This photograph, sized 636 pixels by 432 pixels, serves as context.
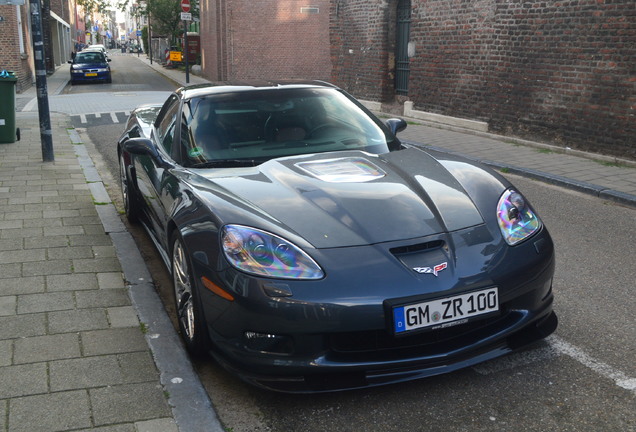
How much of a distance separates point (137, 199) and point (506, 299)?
387cm

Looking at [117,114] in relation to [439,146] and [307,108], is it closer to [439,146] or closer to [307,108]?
[439,146]

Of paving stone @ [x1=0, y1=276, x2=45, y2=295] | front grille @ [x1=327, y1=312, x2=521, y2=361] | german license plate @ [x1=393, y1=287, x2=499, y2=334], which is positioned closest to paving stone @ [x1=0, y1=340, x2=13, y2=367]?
paving stone @ [x1=0, y1=276, x2=45, y2=295]

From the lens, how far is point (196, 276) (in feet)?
10.6

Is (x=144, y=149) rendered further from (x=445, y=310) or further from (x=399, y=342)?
→ (x=445, y=310)

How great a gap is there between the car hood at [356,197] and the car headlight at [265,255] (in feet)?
0.35

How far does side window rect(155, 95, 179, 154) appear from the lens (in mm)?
4559

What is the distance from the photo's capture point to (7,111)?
446 inches

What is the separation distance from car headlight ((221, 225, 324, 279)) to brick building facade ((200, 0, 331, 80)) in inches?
1067

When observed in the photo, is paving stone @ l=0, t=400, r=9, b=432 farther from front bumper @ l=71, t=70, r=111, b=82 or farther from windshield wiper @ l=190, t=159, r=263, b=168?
front bumper @ l=71, t=70, r=111, b=82

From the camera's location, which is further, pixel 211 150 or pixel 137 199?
pixel 137 199

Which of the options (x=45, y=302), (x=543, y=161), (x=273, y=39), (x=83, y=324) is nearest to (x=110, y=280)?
(x=45, y=302)

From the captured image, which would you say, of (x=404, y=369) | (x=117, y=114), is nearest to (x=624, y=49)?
(x=404, y=369)

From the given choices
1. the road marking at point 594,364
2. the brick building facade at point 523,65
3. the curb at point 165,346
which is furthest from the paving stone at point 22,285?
the brick building facade at point 523,65

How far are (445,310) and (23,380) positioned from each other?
203 cm
